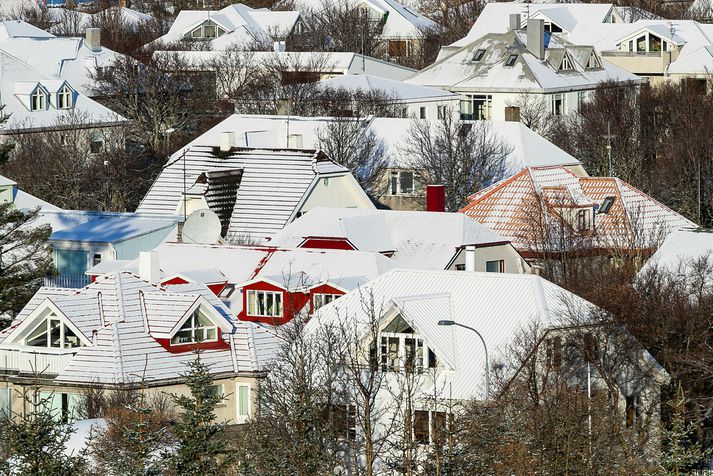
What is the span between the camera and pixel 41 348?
41.1 m

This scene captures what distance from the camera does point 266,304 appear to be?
46219mm

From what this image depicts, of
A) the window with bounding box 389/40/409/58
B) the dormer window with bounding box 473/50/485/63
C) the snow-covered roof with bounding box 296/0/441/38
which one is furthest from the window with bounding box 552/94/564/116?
the snow-covered roof with bounding box 296/0/441/38

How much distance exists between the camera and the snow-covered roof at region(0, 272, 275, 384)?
39.8 meters

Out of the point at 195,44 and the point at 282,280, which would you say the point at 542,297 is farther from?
the point at 195,44

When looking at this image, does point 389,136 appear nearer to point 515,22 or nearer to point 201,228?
point 201,228

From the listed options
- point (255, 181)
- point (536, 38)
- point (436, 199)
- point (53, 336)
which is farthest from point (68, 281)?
point (536, 38)

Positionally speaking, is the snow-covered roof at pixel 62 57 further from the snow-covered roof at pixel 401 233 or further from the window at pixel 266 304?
the window at pixel 266 304

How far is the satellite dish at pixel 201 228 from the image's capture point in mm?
53594

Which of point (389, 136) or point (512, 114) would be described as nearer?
point (389, 136)

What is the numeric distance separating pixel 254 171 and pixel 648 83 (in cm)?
3645

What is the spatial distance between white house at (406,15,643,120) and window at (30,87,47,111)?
54.8ft

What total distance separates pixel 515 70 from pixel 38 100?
64.6 feet

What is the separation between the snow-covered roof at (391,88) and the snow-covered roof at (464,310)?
4225 centimetres

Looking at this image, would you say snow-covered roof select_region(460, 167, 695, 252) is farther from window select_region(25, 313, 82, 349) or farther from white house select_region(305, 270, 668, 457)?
window select_region(25, 313, 82, 349)
